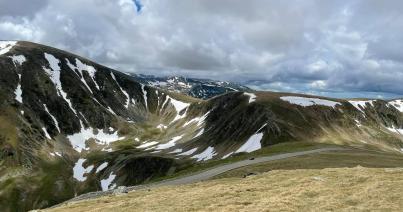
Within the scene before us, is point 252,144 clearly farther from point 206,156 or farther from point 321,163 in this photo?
point 321,163

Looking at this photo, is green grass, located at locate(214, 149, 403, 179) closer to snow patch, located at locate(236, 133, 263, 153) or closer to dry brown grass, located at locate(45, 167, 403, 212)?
dry brown grass, located at locate(45, 167, 403, 212)

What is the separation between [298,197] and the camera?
35.1 m

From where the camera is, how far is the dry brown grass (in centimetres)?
3244

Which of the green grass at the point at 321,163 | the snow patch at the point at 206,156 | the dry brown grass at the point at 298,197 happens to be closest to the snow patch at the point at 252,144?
the snow patch at the point at 206,156

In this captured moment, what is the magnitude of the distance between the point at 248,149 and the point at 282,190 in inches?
5471

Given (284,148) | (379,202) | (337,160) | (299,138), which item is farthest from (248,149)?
(379,202)

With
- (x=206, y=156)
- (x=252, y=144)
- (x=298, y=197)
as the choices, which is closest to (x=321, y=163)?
(x=298, y=197)

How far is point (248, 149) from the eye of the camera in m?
178

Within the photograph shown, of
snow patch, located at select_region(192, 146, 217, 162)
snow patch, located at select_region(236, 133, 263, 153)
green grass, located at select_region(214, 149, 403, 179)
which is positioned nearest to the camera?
green grass, located at select_region(214, 149, 403, 179)

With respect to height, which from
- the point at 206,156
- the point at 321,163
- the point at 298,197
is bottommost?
the point at 298,197

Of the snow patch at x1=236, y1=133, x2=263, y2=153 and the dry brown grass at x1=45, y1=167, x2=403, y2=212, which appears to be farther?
the snow patch at x1=236, y1=133, x2=263, y2=153

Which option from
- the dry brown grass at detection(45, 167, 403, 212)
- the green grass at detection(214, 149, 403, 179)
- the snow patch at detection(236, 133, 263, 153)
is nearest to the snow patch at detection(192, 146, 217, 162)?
the snow patch at detection(236, 133, 263, 153)

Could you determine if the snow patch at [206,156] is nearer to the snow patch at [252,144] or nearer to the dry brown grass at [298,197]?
the snow patch at [252,144]

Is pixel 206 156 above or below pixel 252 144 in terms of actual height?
below
